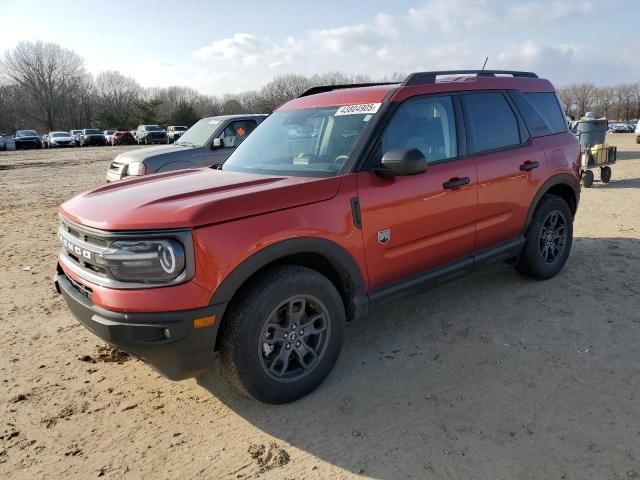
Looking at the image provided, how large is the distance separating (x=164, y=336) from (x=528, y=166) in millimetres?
3491

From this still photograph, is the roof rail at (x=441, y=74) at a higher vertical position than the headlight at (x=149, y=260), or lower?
higher

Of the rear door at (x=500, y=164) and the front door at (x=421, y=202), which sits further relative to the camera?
the rear door at (x=500, y=164)

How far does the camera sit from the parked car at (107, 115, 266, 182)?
8810 mm

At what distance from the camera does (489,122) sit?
4211 mm

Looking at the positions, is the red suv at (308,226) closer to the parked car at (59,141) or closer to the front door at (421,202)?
the front door at (421,202)

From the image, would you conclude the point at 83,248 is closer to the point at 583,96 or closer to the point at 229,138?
the point at 229,138

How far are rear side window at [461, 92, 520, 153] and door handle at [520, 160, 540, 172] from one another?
0.66 feet

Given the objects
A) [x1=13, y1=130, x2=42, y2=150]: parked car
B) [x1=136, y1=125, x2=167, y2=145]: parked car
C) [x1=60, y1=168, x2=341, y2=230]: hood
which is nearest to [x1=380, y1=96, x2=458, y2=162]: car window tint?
[x1=60, y1=168, x2=341, y2=230]: hood

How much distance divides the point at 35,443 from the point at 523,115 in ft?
15.1

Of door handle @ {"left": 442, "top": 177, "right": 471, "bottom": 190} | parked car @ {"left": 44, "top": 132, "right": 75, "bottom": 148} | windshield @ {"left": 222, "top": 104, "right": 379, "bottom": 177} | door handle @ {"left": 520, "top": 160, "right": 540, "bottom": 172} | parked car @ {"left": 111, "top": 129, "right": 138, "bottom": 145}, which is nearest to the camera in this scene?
windshield @ {"left": 222, "top": 104, "right": 379, "bottom": 177}

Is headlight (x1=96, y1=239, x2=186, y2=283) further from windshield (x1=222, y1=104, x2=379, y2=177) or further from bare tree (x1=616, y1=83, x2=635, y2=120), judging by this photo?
bare tree (x1=616, y1=83, x2=635, y2=120)

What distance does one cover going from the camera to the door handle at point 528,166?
4363 millimetres

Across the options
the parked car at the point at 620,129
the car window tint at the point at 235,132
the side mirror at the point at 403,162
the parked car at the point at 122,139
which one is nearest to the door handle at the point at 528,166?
the side mirror at the point at 403,162

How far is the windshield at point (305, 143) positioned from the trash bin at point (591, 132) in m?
10.2
